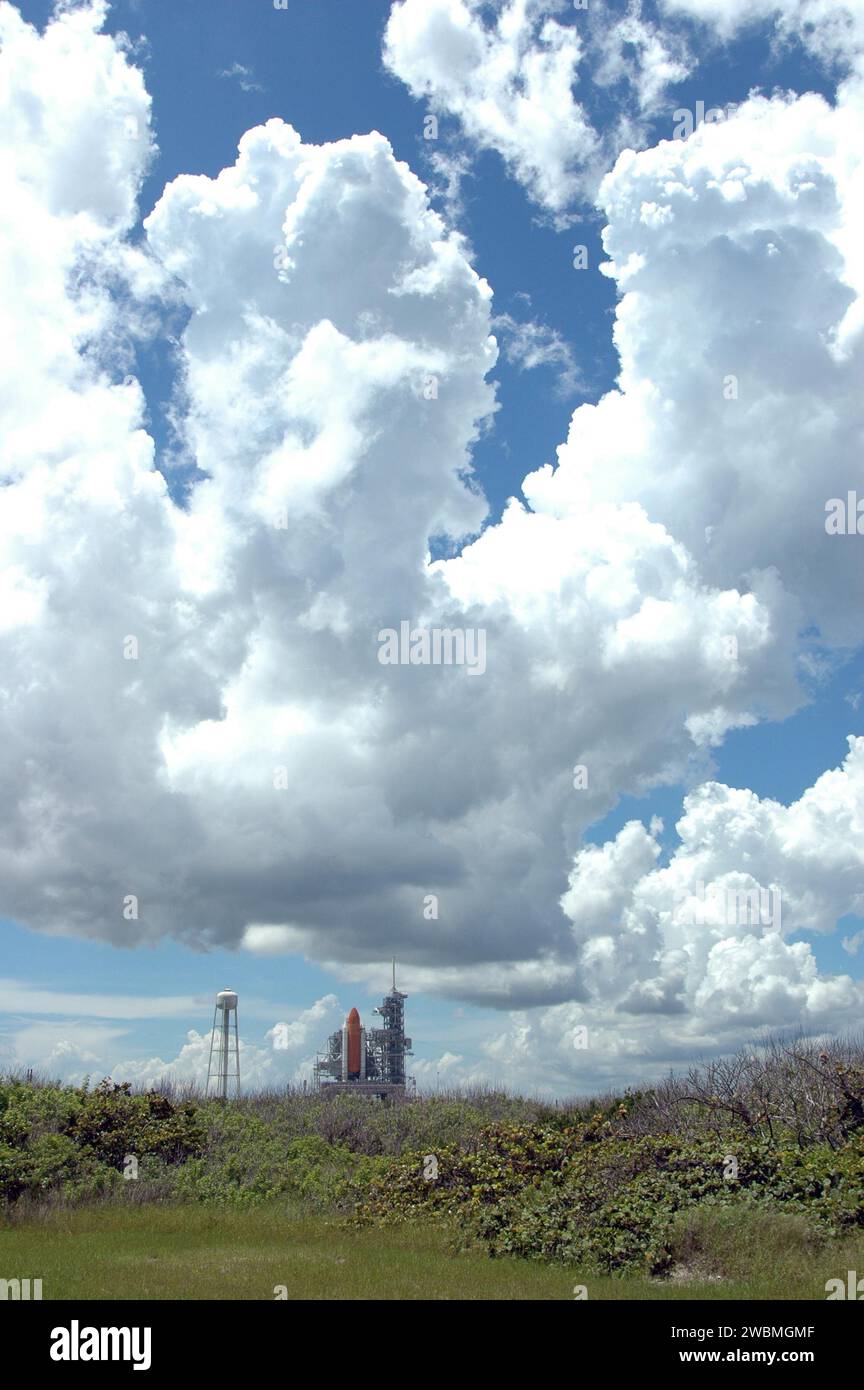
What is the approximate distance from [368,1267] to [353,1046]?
41233 mm

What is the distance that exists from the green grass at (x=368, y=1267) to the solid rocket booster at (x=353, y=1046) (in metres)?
35.6

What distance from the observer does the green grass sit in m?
15.1

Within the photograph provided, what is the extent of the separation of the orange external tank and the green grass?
117ft

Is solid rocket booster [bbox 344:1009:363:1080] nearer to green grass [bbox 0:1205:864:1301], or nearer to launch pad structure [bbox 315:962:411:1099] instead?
launch pad structure [bbox 315:962:411:1099]

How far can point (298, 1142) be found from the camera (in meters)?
29.9

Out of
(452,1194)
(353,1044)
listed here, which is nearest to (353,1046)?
(353,1044)

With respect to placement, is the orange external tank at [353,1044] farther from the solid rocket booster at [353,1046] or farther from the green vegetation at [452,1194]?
the green vegetation at [452,1194]

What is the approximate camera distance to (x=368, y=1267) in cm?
1741

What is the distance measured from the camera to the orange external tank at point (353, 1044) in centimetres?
5697


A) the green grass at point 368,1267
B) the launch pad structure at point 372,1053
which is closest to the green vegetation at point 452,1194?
the green grass at point 368,1267

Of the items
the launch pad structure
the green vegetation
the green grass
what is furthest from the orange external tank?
the green grass
